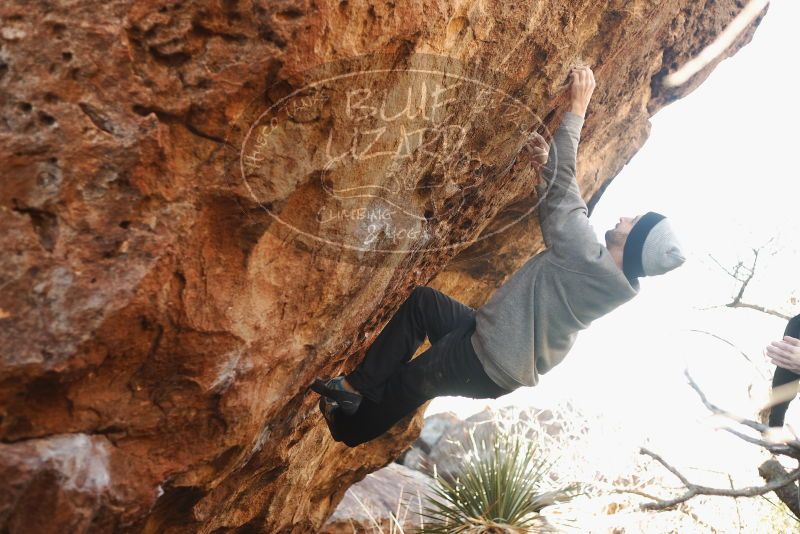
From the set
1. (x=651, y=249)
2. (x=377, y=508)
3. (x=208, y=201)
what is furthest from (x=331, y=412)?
(x=377, y=508)

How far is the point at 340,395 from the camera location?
440 centimetres

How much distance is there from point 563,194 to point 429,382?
1.41 meters

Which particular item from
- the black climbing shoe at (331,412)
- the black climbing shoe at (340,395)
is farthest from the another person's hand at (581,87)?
the black climbing shoe at (331,412)

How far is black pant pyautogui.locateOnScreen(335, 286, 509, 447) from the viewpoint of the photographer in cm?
434

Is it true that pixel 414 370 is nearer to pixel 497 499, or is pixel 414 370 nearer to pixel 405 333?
pixel 405 333

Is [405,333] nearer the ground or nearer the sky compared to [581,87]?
nearer the ground

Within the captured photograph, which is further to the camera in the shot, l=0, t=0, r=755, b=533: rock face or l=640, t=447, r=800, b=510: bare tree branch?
l=640, t=447, r=800, b=510: bare tree branch

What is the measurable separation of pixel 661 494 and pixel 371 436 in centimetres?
1115

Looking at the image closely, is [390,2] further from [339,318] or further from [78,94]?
[339,318]

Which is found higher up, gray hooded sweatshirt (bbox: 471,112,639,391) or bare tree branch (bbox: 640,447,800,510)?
gray hooded sweatshirt (bbox: 471,112,639,391)

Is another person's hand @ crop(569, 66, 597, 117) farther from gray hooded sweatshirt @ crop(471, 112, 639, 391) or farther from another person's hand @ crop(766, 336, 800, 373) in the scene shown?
another person's hand @ crop(766, 336, 800, 373)

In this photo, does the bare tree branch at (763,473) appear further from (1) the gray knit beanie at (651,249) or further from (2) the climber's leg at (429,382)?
(2) the climber's leg at (429,382)

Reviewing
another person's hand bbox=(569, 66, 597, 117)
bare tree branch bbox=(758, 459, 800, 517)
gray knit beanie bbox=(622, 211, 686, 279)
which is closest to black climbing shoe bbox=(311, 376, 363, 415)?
gray knit beanie bbox=(622, 211, 686, 279)

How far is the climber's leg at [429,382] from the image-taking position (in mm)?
4328
